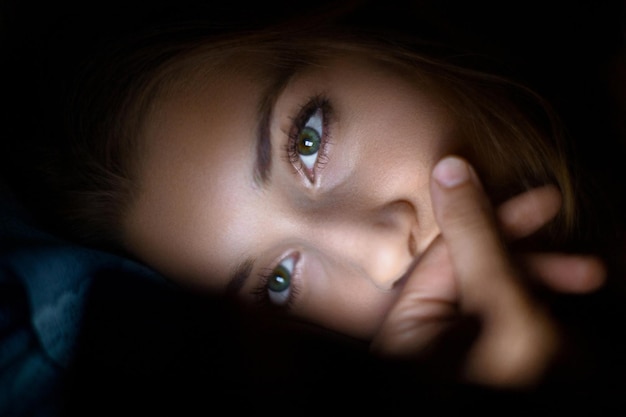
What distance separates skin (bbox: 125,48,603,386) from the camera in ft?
2.64

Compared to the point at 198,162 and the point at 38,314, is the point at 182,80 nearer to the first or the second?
the point at 198,162

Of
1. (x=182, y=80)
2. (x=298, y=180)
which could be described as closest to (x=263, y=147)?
(x=298, y=180)

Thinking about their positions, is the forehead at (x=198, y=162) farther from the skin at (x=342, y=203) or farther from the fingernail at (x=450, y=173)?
the fingernail at (x=450, y=173)

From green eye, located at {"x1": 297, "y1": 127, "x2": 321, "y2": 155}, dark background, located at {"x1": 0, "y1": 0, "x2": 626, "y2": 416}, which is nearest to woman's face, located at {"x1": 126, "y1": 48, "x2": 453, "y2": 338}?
green eye, located at {"x1": 297, "y1": 127, "x2": 321, "y2": 155}

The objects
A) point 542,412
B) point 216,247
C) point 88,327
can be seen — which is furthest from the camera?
point 216,247

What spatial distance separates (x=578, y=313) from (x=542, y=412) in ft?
1.16

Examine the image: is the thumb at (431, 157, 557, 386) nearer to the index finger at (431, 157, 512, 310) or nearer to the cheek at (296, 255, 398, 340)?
the index finger at (431, 157, 512, 310)

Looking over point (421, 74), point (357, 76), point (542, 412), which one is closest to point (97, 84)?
point (357, 76)

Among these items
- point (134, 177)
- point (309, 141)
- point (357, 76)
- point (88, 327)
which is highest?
point (357, 76)

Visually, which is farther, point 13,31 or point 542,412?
point 13,31

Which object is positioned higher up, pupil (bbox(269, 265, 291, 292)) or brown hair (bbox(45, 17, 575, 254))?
brown hair (bbox(45, 17, 575, 254))

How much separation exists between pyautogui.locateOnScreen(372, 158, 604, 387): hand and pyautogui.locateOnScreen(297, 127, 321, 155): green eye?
22cm

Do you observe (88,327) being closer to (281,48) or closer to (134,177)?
(134,177)

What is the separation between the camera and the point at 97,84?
0.97 metres
